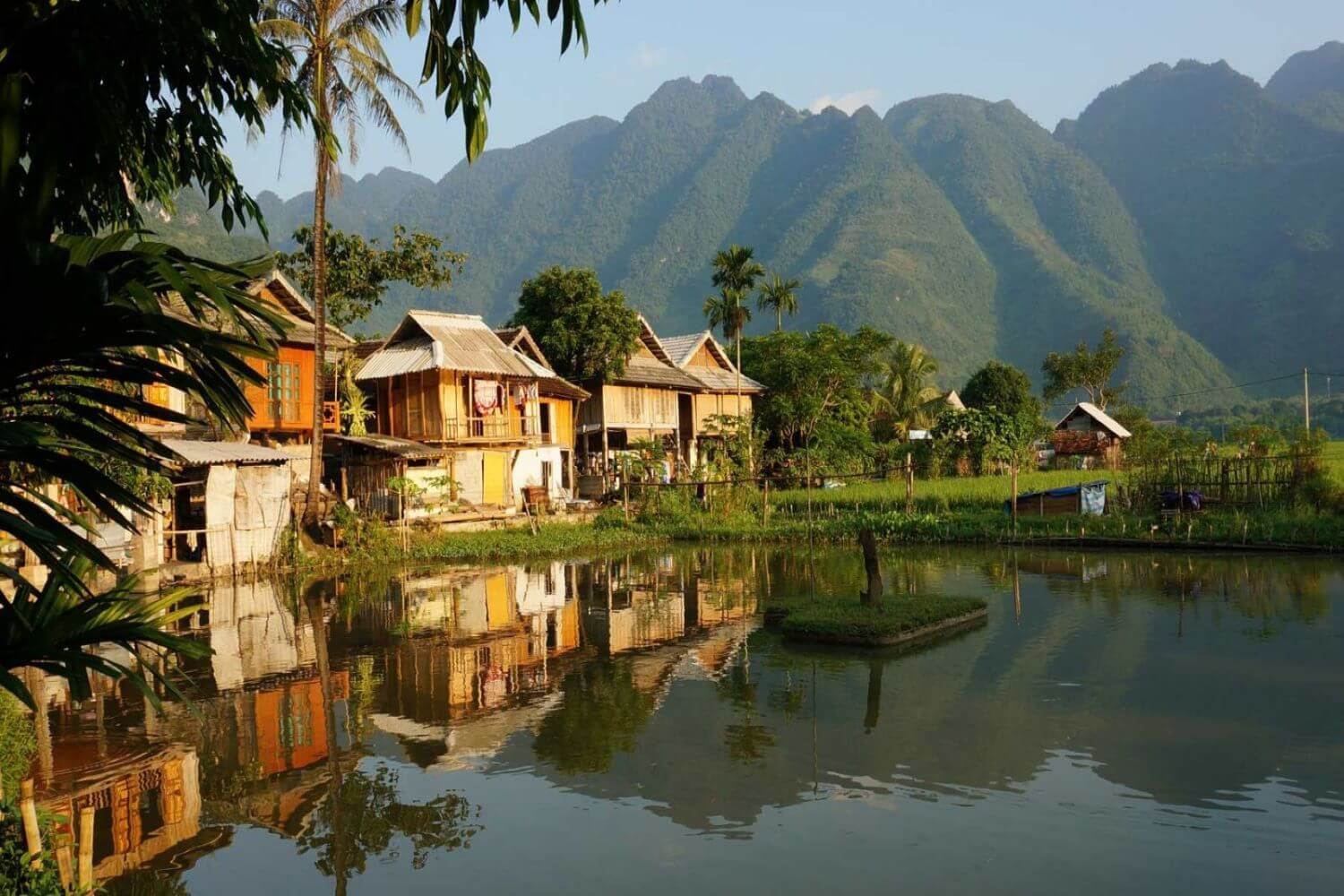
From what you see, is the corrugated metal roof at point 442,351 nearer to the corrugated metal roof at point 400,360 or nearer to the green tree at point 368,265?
the corrugated metal roof at point 400,360

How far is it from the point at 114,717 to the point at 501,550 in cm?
1448

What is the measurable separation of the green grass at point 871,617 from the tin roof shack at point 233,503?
12.1 m

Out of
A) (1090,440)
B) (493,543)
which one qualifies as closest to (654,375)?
(493,543)

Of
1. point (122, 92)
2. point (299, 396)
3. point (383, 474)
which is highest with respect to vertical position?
point (299, 396)

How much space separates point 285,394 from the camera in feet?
82.6

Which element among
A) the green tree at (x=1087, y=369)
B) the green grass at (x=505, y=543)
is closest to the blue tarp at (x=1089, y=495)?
the green grass at (x=505, y=543)

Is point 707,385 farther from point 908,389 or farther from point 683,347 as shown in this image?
point 908,389

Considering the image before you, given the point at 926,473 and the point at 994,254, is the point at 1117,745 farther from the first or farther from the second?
the point at 994,254

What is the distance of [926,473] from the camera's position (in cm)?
3838

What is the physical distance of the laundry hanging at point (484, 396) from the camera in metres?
29.5

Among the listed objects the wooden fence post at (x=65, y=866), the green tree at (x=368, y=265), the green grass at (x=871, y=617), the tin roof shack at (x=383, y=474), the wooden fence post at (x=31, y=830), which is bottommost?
the green grass at (x=871, y=617)

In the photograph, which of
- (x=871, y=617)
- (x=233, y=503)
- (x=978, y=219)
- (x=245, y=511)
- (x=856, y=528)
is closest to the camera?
(x=871, y=617)

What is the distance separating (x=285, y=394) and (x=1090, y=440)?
32.1 m

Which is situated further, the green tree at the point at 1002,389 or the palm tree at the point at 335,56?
the green tree at the point at 1002,389
